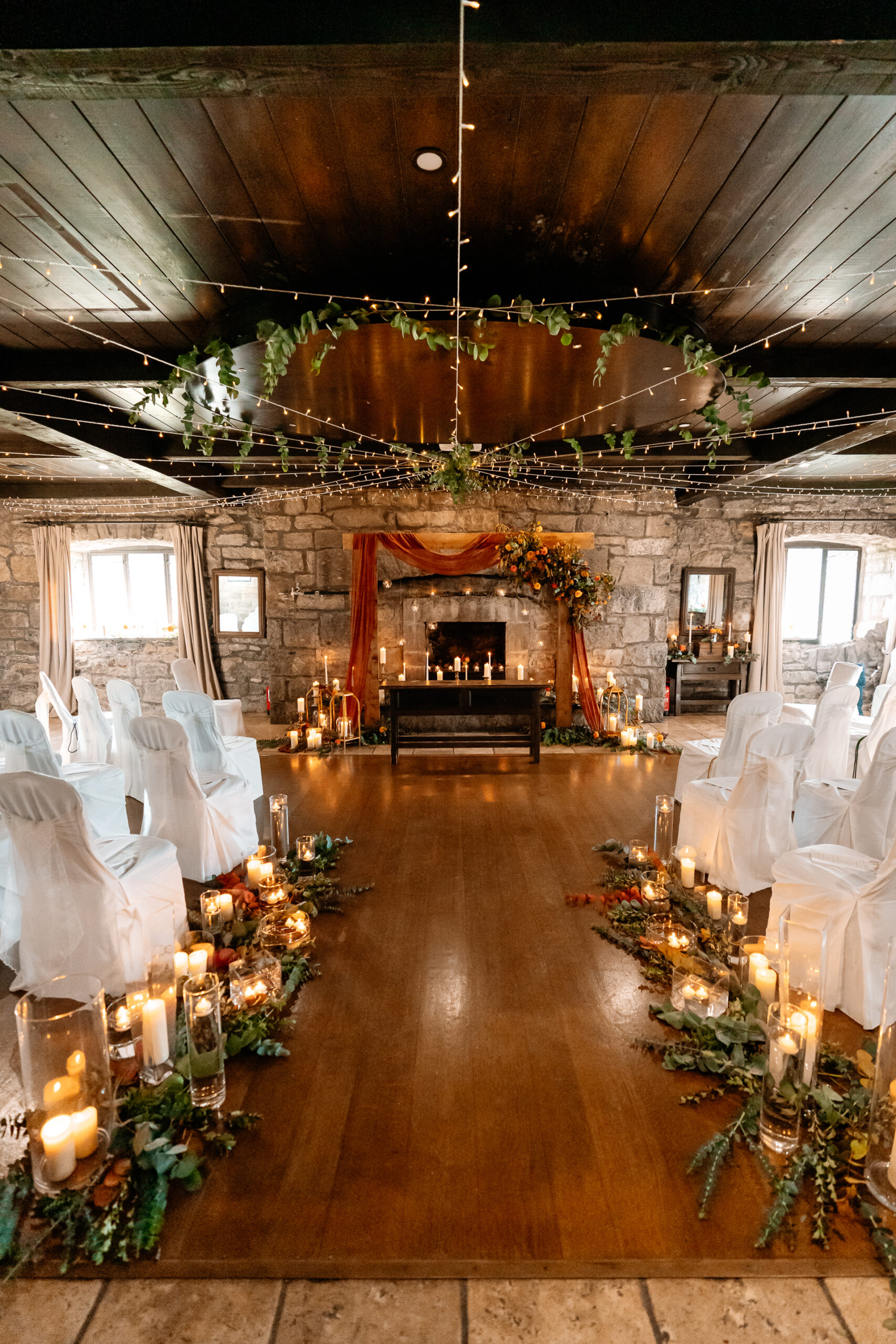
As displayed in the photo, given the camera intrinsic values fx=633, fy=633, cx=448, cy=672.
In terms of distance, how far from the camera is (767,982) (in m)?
2.58

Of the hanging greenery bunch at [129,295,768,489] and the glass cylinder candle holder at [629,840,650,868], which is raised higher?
the hanging greenery bunch at [129,295,768,489]

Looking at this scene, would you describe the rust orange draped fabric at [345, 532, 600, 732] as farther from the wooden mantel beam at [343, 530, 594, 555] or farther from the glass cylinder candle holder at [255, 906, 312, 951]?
the glass cylinder candle holder at [255, 906, 312, 951]

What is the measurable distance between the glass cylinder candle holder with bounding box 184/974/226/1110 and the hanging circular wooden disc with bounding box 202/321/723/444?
105 inches

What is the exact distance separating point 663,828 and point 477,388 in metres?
2.97

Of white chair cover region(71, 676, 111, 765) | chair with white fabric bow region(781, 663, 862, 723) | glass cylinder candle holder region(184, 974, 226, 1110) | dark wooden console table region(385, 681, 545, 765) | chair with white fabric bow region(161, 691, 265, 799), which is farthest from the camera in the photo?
dark wooden console table region(385, 681, 545, 765)

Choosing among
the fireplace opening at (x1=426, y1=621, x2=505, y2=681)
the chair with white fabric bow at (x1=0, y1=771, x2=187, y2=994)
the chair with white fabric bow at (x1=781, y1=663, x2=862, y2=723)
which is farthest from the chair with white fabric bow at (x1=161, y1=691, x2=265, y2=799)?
the chair with white fabric bow at (x1=781, y1=663, x2=862, y2=723)

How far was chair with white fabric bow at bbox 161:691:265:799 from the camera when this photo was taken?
4723mm

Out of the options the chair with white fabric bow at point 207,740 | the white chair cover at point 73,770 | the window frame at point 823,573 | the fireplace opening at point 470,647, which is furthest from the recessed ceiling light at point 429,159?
the window frame at point 823,573

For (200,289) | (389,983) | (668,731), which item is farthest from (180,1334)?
(668,731)

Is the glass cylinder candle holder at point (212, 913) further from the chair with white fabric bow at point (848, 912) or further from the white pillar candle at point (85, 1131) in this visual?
the chair with white fabric bow at point (848, 912)

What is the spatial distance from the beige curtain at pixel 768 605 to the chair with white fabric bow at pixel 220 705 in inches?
286

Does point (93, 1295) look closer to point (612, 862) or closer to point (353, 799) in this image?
point (612, 862)

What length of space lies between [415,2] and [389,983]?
3.27 m

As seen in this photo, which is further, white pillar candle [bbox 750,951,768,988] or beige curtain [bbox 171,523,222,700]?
beige curtain [bbox 171,523,222,700]
